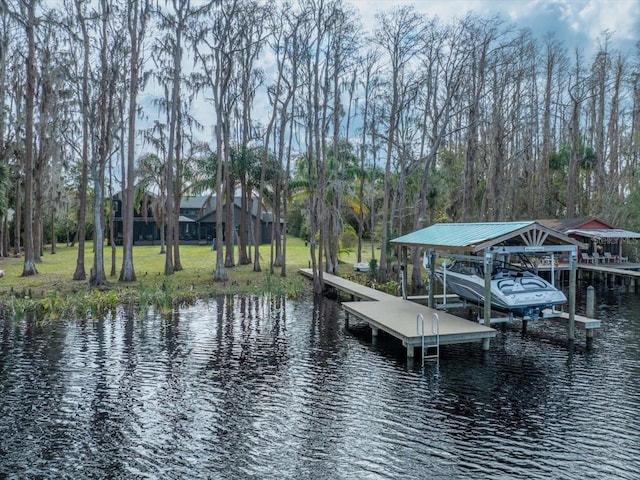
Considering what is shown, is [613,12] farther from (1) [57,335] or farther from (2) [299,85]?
(1) [57,335]

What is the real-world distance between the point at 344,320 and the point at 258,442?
883cm

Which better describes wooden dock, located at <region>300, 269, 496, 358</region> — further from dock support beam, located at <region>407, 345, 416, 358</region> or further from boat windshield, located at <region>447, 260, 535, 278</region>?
boat windshield, located at <region>447, 260, 535, 278</region>

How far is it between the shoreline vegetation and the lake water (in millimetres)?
2574

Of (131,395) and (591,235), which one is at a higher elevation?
(591,235)

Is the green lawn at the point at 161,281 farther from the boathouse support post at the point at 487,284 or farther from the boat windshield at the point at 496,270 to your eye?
the boathouse support post at the point at 487,284

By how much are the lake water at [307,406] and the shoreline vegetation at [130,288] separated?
2574 mm

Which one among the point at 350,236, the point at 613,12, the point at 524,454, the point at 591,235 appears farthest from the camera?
the point at 350,236

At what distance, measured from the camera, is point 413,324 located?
12.3 metres

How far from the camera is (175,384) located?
9.21 meters

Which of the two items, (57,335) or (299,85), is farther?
(299,85)

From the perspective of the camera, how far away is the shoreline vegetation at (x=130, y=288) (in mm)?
15867

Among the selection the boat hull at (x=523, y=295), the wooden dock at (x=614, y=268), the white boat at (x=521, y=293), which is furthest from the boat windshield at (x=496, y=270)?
the wooden dock at (x=614, y=268)

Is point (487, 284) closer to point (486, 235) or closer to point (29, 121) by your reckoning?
point (486, 235)

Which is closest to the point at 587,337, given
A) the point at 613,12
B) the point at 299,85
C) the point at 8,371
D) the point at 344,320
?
the point at 344,320
